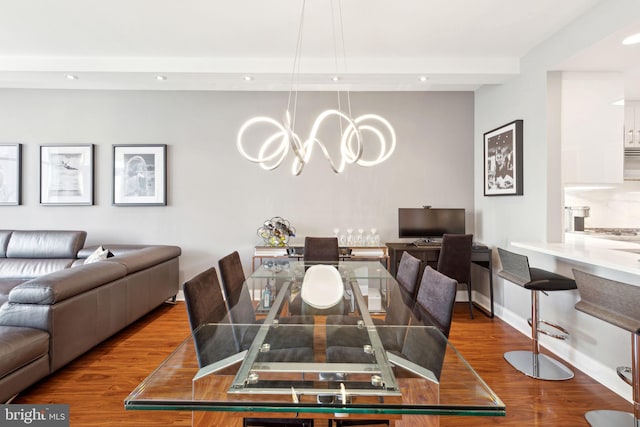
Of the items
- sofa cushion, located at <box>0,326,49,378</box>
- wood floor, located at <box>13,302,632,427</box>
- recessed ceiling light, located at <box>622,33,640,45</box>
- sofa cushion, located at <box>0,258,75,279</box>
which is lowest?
wood floor, located at <box>13,302,632,427</box>

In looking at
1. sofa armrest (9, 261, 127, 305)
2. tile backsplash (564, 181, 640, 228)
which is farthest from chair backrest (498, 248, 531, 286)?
sofa armrest (9, 261, 127, 305)

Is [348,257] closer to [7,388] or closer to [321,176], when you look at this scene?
[321,176]

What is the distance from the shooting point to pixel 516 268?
93.3 inches

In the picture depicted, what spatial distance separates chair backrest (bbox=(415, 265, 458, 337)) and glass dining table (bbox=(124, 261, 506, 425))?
0.04 meters

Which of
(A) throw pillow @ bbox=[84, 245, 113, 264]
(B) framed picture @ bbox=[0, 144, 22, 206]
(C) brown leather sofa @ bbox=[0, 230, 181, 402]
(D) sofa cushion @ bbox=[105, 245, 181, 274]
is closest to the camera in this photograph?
(C) brown leather sofa @ bbox=[0, 230, 181, 402]

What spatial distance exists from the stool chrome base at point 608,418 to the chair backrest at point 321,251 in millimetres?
2241

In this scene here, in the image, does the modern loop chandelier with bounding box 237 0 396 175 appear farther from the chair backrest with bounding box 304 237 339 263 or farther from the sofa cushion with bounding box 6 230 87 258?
the sofa cushion with bounding box 6 230 87 258

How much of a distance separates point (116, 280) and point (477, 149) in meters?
4.37

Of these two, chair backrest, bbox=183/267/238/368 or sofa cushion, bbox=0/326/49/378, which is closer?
chair backrest, bbox=183/267/238/368

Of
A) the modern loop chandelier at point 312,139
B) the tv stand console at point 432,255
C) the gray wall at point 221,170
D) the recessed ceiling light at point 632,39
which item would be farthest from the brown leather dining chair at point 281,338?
the recessed ceiling light at point 632,39

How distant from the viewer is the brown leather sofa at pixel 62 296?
1.91 meters

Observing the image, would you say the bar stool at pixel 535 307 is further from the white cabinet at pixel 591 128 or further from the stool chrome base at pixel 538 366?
the white cabinet at pixel 591 128

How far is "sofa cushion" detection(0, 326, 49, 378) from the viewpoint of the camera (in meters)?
1.74

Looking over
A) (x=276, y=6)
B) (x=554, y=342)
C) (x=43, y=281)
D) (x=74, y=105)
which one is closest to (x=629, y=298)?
(x=554, y=342)
